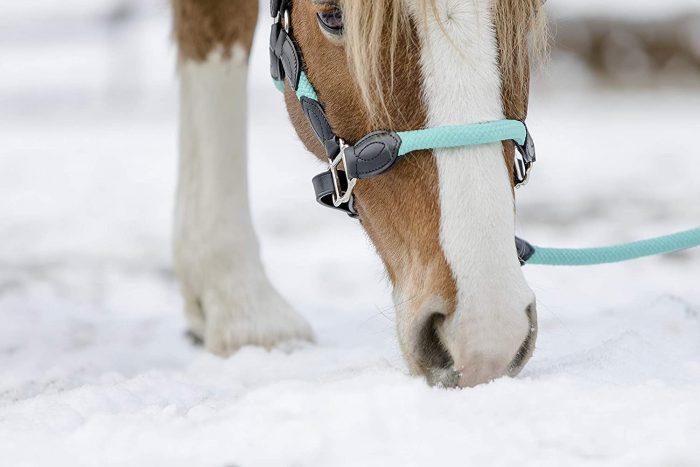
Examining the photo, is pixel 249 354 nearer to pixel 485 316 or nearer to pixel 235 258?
pixel 235 258

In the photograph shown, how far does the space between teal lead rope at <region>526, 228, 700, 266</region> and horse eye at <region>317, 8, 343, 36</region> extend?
0.70 metres

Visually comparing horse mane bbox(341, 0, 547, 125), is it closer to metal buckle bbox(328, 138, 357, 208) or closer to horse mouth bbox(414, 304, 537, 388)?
metal buckle bbox(328, 138, 357, 208)

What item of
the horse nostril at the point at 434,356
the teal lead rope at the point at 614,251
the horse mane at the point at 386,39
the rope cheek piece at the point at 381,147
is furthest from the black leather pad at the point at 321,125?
the teal lead rope at the point at 614,251

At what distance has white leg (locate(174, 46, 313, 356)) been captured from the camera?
3.01 meters

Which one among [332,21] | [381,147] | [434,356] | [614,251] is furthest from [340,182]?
[614,251]

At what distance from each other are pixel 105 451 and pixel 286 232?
3497 millimetres

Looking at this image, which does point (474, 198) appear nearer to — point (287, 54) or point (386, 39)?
point (386, 39)

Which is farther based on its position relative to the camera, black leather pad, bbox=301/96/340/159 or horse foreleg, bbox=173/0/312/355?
horse foreleg, bbox=173/0/312/355

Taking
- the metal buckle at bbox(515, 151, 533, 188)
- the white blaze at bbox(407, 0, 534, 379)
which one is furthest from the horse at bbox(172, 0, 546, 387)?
the metal buckle at bbox(515, 151, 533, 188)

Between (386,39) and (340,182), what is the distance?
1.16 ft

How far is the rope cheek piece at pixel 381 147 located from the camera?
1.71 metres

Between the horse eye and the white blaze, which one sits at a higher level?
the horse eye

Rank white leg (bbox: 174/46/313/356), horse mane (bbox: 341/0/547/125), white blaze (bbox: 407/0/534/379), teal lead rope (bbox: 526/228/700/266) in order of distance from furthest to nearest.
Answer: white leg (bbox: 174/46/313/356)
teal lead rope (bbox: 526/228/700/266)
horse mane (bbox: 341/0/547/125)
white blaze (bbox: 407/0/534/379)

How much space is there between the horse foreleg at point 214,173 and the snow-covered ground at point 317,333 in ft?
0.66
